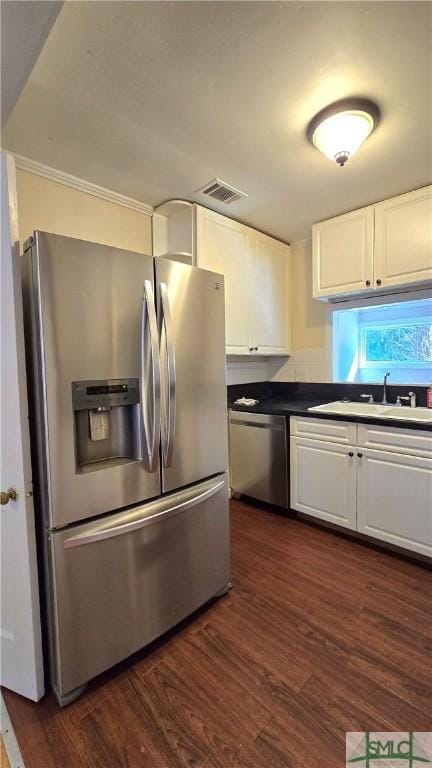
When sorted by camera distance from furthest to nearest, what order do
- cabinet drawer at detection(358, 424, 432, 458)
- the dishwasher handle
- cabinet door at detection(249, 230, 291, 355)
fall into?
1. cabinet door at detection(249, 230, 291, 355)
2. the dishwasher handle
3. cabinet drawer at detection(358, 424, 432, 458)

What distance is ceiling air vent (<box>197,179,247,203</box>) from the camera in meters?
2.13

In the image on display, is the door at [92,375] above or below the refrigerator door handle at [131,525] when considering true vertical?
above

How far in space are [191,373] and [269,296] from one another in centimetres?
173

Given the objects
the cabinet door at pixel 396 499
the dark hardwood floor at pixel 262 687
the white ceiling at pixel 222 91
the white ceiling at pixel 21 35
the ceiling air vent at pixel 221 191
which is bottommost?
the dark hardwood floor at pixel 262 687

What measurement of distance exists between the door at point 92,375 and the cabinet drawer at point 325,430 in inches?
55.8

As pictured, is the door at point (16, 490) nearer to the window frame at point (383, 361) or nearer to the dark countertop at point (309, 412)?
the dark countertop at point (309, 412)

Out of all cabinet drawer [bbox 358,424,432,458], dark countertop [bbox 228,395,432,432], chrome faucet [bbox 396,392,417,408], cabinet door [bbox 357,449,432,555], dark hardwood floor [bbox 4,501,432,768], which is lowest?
dark hardwood floor [bbox 4,501,432,768]

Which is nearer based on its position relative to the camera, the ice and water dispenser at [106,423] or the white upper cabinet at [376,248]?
the ice and water dispenser at [106,423]

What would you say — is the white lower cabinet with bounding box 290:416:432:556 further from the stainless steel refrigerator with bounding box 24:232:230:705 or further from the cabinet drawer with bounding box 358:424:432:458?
the stainless steel refrigerator with bounding box 24:232:230:705

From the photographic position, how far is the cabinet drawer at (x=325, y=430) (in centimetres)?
229

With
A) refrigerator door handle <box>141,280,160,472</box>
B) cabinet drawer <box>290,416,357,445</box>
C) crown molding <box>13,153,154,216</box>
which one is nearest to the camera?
refrigerator door handle <box>141,280,160,472</box>

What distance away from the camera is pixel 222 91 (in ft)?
4.65

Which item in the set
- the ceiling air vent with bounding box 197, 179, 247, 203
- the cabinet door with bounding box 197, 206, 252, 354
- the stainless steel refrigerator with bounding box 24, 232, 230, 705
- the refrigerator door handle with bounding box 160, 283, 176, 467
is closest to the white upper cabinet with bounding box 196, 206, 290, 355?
the cabinet door with bounding box 197, 206, 252, 354

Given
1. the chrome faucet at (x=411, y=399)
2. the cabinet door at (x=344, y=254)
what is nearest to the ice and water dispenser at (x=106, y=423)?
the cabinet door at (x=344, y=254)
